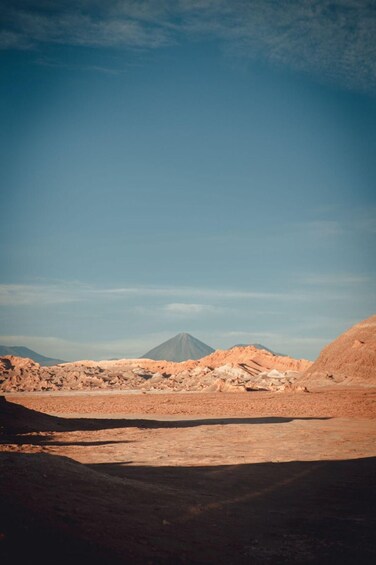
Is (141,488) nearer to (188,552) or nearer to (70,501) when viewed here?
(70,501)

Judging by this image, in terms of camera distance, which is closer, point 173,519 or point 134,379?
point 173,519

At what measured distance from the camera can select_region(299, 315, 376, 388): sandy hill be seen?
166 ft

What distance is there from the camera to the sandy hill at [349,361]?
1994 inches

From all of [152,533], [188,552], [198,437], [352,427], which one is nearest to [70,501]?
[152,533]

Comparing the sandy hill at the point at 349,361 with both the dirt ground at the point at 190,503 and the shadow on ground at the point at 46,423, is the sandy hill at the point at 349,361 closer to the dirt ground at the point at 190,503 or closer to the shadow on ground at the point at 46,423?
the shadow on ground at the point at 46,423

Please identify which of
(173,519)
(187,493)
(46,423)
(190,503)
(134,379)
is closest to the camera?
(173,519)

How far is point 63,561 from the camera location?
4.15 metres

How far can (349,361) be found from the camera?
176 feet

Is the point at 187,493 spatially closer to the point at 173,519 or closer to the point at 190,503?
the point at 190,503

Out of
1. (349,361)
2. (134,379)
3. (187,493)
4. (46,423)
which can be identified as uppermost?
(349,361)

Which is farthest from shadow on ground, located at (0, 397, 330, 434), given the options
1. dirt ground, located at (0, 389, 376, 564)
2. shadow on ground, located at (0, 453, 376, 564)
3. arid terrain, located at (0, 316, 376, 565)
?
shadow on ground, located at (0, 453, 376, 564)

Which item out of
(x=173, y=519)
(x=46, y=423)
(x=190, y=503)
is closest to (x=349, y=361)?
(x=46, y=423)

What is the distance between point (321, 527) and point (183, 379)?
66.1m

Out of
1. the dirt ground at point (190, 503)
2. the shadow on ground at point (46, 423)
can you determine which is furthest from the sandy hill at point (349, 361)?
the dirt ground at point (190, 503)
